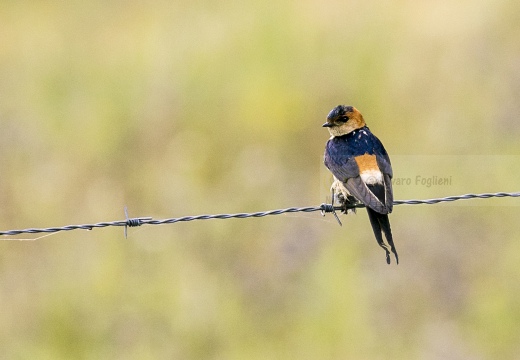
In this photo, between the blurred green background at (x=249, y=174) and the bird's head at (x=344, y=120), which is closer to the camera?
the bird's head at (x=344, y=120)

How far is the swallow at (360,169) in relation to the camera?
5.30 metres

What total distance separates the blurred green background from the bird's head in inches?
50.5

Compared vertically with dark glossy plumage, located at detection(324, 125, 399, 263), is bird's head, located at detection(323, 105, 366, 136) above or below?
above

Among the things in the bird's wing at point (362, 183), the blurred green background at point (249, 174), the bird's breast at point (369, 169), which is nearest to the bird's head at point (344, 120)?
the bird's wing at point (362, 183)

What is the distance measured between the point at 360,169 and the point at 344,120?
70 cm

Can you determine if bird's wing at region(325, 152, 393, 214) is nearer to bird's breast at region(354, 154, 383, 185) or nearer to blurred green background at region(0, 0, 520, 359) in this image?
bird's breast at region(354, 154, 383, 185)

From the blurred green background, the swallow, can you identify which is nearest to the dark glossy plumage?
the swallow

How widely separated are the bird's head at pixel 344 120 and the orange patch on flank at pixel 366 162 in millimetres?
507

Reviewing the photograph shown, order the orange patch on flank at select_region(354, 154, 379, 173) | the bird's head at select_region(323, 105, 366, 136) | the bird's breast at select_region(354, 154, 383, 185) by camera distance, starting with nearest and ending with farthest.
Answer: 1. the bird's breast at select_region(354, 154, 383, 185)
2. the orange patch on flank at select_region(354, 154, 379, 173)
3. the bird's head at select_region(323, 105, 366, 136)

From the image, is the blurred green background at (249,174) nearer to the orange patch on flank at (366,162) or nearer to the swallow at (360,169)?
the swallow at (360,169)

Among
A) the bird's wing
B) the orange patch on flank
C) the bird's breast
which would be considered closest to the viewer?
the bird's wing

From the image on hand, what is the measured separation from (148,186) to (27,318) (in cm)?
164

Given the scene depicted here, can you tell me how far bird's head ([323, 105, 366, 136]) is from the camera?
623 cm

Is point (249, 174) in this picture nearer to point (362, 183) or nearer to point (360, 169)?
point (360, 169)
